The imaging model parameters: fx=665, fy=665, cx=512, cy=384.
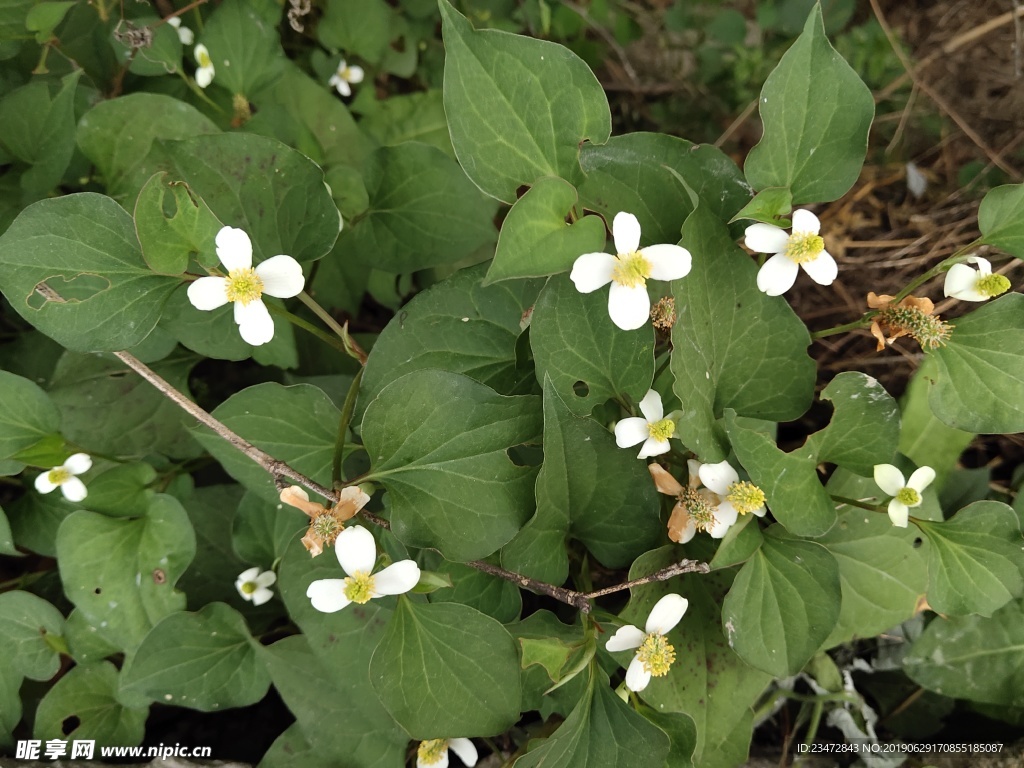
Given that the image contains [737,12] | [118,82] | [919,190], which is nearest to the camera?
[118,82]

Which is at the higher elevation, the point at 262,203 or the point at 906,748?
the point at 262,203

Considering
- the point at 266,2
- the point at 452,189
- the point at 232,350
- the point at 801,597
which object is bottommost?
the point at 801,597

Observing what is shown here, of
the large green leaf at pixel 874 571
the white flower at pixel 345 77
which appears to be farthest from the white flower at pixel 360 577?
the white flower at pixel 345 77

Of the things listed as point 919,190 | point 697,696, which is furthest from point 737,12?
point 697,696

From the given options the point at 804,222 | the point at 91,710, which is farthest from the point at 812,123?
the point at 91,710

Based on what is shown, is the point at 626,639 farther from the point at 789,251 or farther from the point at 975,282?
the point at 975,282

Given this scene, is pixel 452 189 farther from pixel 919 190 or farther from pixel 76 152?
pixel 919 190

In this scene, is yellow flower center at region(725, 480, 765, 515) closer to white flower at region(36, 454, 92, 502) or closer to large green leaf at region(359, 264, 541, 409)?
large green leaf at region(359, 264, 541, 409)
